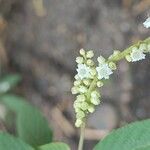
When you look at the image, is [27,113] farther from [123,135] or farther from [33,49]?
[33,49]

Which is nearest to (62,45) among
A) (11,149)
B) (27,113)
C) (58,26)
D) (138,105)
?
(58,26)

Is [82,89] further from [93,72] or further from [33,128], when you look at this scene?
[33,128]

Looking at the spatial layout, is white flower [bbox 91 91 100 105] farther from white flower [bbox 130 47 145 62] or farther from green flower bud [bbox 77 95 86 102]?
white flower [bbox 130 47 145 62]

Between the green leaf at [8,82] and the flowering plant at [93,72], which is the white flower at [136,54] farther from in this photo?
the green leaf at [8,82]

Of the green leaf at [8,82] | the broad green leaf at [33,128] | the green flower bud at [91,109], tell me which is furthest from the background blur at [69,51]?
the green flower bud at [91,109]

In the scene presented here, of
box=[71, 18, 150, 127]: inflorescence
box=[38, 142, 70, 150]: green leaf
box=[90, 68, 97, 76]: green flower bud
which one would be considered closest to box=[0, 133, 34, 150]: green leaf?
box=[38, 142, 70, 150]: green leaf

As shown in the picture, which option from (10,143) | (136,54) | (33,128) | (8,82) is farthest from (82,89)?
(8,82)
